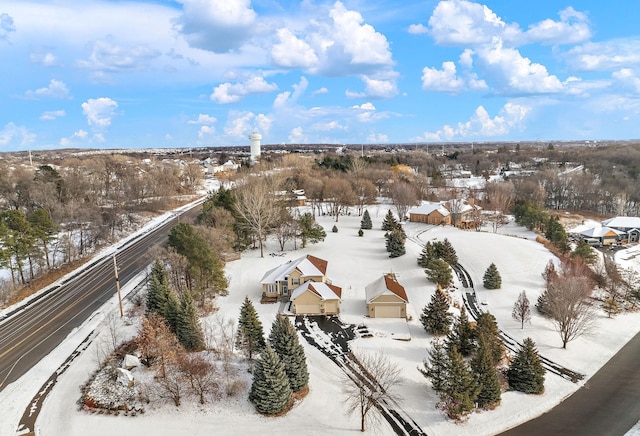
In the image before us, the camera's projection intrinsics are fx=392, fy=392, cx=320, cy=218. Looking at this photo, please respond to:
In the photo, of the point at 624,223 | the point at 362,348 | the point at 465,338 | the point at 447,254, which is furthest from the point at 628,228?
the point at 362,348

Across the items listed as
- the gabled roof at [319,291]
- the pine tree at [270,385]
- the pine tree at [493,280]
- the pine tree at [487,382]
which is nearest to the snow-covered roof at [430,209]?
the pine tree at [493,280]

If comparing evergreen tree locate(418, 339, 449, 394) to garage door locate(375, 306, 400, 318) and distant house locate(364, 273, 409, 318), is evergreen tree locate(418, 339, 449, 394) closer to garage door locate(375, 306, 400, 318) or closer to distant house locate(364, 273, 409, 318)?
distant house locate(364, 273, 409, 318)

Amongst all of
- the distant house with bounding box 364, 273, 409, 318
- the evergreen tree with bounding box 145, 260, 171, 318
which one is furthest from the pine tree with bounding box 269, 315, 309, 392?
the distant house with bounding box 364, 273, 409, 318

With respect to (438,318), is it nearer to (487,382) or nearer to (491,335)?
(491,335)

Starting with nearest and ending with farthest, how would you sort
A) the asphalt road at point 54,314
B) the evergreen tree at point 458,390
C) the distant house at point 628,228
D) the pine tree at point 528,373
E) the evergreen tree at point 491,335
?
the evergreen tree at point 458,390 < the pine tree at point 528,373 < the evergreen tree at point 491,335 < the asphalt road at point 54,314 < the distant house at point 628,228

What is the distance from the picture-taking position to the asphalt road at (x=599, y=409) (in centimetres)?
2000

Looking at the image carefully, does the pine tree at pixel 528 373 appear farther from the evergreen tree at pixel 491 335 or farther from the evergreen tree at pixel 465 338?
Answer: the evergreen tree at pixel 465 338

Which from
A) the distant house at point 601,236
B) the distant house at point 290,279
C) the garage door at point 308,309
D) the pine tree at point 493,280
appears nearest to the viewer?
the garage door at point 308,309

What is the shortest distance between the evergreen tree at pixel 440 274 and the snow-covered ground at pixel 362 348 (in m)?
0.85

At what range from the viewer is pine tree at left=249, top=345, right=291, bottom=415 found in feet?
67.3

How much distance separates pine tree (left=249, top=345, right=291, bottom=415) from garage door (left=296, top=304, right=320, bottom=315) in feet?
38.8

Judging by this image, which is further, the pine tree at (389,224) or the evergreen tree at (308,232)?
the pine tree at (389,224)

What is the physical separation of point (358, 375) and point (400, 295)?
9.73 meters

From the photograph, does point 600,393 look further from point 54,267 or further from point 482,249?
point 54,267
